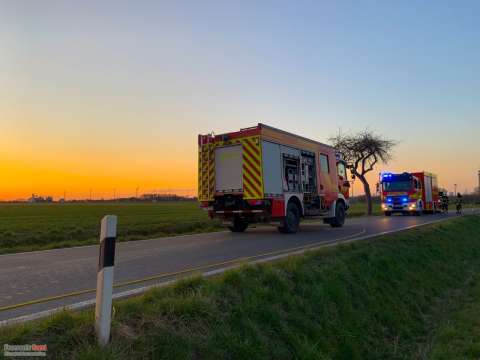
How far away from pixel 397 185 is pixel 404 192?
0.74 metres

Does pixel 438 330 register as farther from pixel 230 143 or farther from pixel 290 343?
pixel 230 143

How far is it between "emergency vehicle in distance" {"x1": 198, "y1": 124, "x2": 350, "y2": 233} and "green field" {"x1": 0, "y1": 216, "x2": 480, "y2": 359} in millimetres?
4006

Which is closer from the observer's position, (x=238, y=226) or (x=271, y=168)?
(x=271, y=168)

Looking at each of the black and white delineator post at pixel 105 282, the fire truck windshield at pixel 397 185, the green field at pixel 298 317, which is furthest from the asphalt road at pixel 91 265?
the fire truck windshield at pixel 397 185

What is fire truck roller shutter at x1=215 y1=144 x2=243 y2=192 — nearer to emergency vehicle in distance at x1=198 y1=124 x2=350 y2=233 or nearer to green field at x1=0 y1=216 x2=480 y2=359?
emergency vehicle in distance at x1=198 y1=124 x2=350 y2=233

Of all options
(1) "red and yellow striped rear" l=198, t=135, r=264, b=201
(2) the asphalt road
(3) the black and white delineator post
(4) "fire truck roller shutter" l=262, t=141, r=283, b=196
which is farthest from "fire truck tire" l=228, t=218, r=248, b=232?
(3) the black and white delineator post

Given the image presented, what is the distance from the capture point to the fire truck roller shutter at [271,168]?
40.5 feet

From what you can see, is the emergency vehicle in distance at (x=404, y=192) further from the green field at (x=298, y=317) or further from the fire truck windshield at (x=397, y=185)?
the green field at (x=298, y=317)

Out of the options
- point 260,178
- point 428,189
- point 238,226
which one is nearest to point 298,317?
point 260,178

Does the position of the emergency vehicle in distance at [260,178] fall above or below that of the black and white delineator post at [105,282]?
above

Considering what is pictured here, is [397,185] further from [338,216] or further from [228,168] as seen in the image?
[228,168]

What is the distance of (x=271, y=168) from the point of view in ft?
41.4

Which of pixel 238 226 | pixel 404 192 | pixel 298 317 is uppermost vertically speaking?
pixel 404 192

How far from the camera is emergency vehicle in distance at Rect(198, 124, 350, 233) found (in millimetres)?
12367
